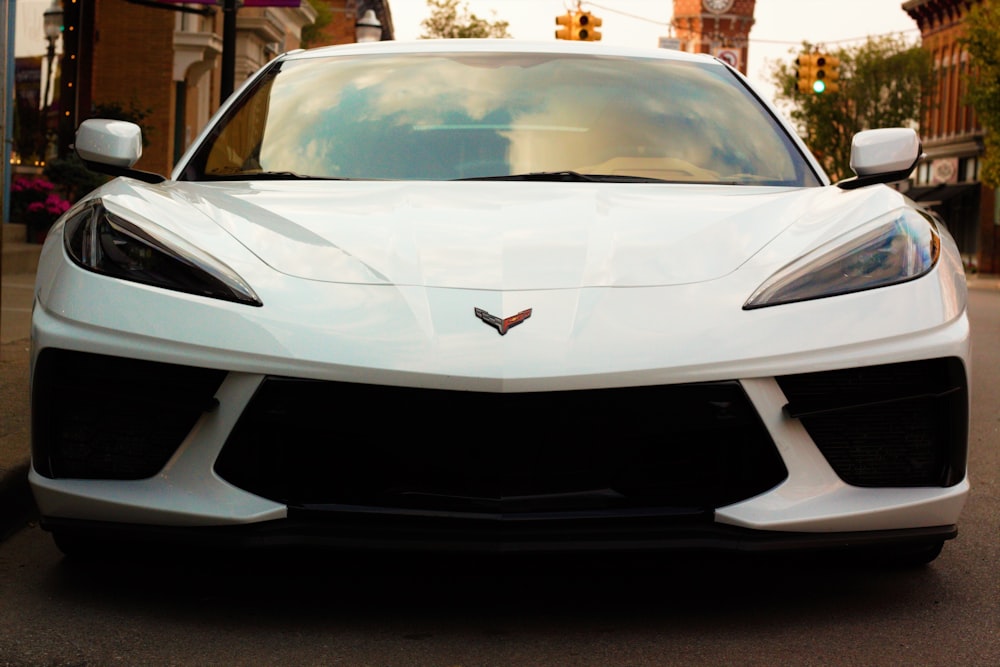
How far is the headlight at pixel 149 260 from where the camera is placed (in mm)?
3213

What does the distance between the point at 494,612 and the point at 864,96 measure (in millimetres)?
62091

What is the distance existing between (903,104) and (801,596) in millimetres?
60354

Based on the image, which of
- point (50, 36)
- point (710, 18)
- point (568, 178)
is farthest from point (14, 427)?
point (710, 18)

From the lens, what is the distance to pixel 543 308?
315 cm

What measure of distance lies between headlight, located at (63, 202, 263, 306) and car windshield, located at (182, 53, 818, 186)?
824 millimetres

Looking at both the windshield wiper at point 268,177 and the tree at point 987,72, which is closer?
the windshield wiper at point 268,177

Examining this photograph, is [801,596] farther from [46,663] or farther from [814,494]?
[46,663]

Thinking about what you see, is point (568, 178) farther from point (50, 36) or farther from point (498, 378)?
point (50, 36)

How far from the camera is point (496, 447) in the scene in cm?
304

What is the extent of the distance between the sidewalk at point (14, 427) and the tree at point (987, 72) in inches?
1387

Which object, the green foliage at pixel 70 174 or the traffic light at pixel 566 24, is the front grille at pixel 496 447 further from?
the traffic light at pixel 566 24

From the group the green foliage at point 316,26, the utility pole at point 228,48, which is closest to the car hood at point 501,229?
the utility pole at point 228,48

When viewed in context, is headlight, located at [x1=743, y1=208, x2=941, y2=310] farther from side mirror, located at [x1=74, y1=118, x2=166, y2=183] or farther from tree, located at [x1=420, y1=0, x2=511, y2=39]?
tree, located at [x1=420, y1=0, x2=511, y2=39]

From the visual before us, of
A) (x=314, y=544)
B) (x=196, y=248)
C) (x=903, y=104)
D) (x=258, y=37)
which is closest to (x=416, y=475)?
(x=314, y=544)
